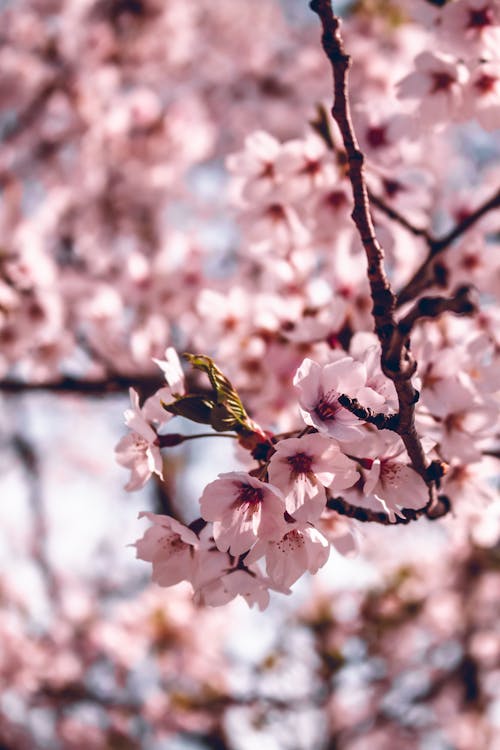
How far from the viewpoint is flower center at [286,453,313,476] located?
1204 millimetres

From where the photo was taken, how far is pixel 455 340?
2002 mm

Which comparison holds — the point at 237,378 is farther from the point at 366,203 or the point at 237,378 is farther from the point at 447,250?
the point at 366,203

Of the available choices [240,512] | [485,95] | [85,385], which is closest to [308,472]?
[240,512]

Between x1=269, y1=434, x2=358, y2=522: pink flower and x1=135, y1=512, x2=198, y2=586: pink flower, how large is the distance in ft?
1.00

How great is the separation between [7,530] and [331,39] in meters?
10.7

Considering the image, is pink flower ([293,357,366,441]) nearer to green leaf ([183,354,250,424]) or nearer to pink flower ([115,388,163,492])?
green leaf ([183,354,250,424])

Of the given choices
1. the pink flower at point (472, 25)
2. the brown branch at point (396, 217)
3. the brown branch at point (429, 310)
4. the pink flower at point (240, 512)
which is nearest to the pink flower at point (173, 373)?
the pink flower at point (240, 512)

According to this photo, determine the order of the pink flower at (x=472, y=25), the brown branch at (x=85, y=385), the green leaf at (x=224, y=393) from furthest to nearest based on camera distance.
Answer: the brown branch at (x=85, y=385) → the pink flower at (x=472, y=25) → the green leaf at (x=224, y=393)

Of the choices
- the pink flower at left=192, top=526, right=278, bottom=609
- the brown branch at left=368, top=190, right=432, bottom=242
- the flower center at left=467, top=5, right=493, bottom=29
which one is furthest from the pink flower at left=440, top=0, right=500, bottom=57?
the pink flower at left=192, top=526, right=278, bottom=609

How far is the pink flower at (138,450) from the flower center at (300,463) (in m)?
0.31

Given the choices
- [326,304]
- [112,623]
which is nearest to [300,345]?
[326,304]

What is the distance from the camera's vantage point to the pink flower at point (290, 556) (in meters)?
1.27

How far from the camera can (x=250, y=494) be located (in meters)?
1.26

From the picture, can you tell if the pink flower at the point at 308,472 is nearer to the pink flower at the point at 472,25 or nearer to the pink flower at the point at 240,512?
the pink flower at the point at 240,512
